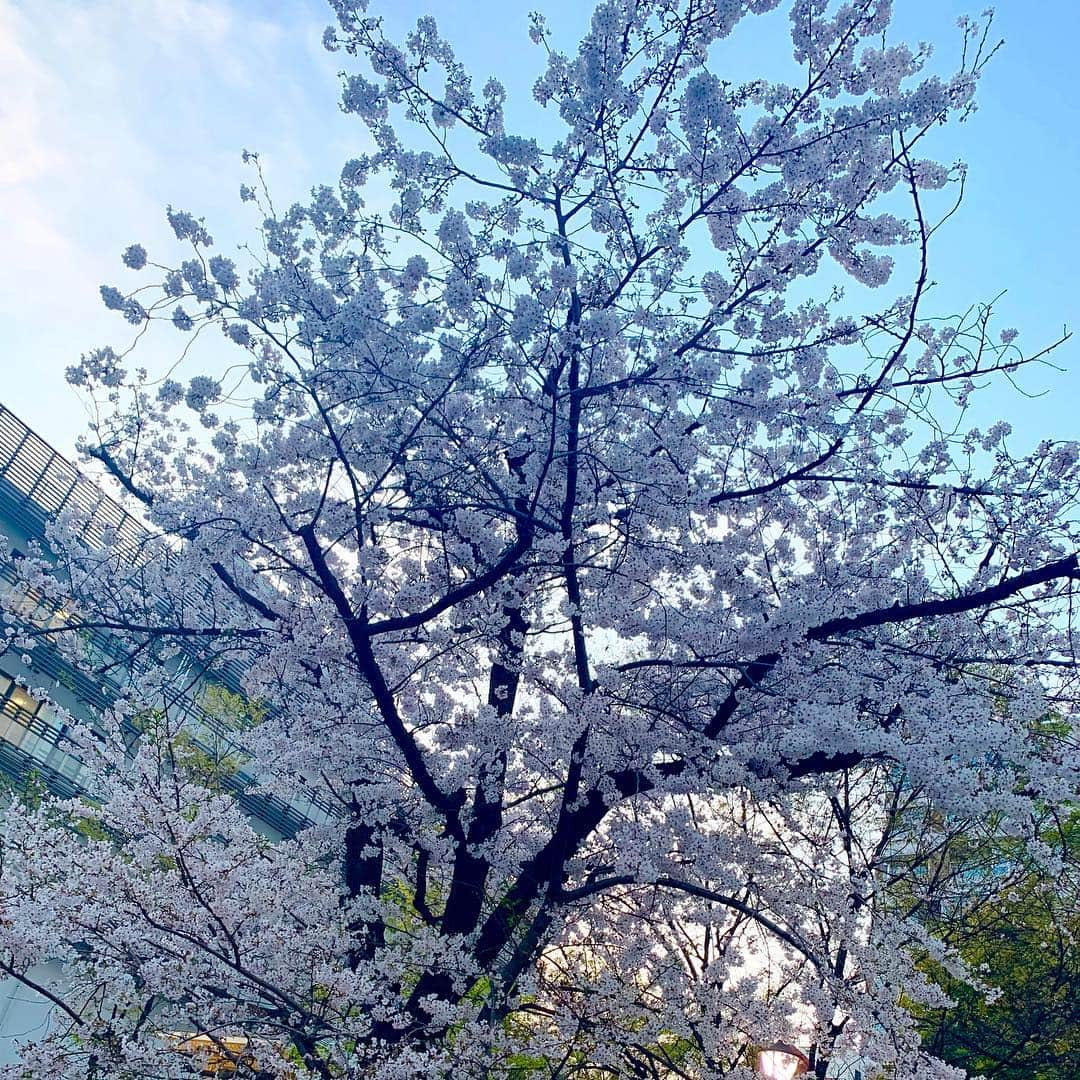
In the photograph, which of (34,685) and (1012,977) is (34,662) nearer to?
(34,685)

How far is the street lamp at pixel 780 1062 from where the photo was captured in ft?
21.4

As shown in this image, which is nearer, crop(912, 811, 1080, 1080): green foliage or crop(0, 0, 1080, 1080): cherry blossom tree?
crop(0, 0, 1080, 1080): cherry blossom tree

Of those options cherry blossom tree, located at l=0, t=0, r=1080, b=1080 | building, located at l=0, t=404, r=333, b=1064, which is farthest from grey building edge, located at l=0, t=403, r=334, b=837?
cherry blossom tree, located at l=0, t=0, r=1080, b=1080

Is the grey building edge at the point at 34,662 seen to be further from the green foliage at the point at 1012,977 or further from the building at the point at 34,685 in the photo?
the green foliage at the point at 1012,977

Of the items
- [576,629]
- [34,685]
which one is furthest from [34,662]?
[576,629]

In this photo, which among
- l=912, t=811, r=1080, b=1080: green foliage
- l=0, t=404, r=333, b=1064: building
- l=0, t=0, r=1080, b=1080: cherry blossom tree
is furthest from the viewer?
l=0, t=404, r=333, b=1064: building

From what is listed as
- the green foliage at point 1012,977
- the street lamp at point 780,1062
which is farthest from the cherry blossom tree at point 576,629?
the green foliage at point 1012,977

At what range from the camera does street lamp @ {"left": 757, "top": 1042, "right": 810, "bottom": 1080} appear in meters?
6.53

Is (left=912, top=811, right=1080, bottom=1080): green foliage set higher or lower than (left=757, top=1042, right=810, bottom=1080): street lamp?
higher

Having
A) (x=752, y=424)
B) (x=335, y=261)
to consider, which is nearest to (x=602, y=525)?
(x=752, y=424)

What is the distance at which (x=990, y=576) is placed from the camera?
21.6ft

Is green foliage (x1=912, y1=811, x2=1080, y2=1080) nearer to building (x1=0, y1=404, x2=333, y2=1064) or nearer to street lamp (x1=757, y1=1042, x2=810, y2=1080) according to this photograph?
street lamp (x1=757, y1=1042, x2=810, y2=1080)

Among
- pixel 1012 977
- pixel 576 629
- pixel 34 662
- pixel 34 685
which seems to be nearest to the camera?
pixel 576 629

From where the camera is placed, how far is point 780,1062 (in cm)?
655
